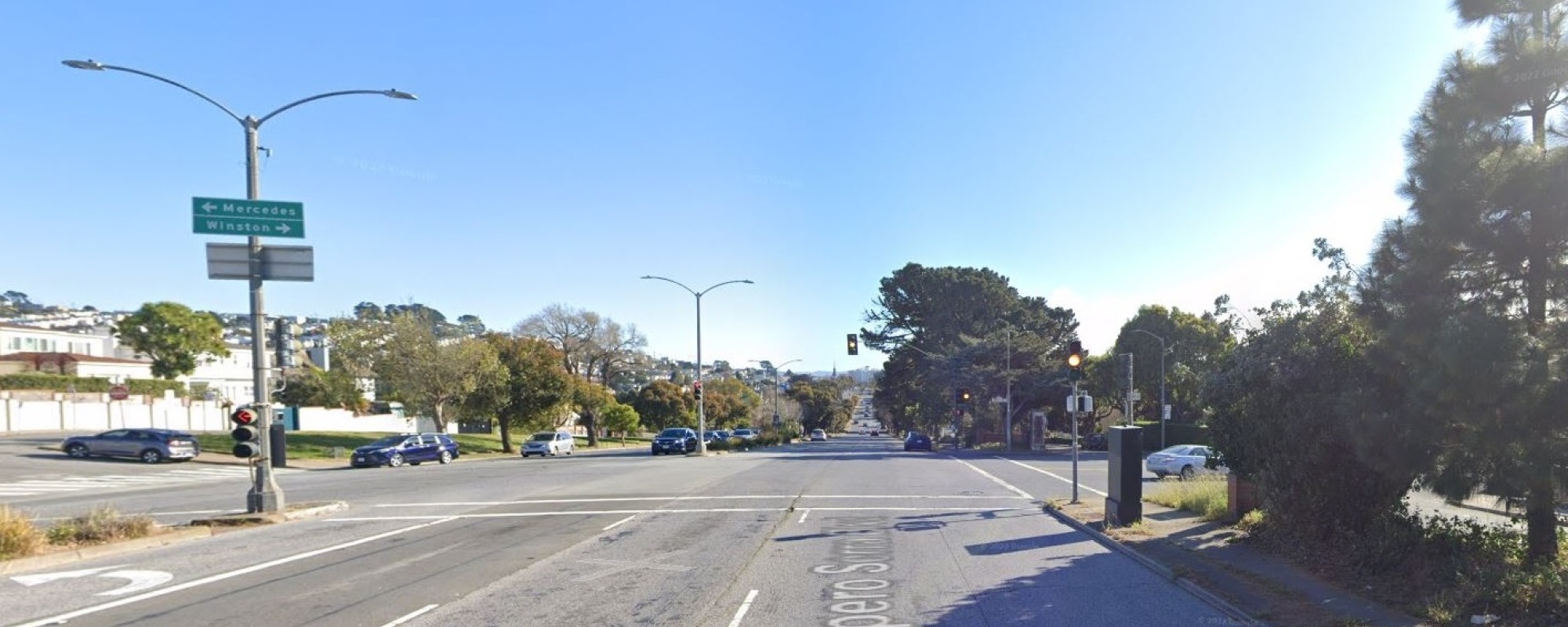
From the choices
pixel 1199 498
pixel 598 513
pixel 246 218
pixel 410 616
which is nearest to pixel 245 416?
pixel 246 218

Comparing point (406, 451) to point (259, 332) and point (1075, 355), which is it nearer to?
point (259, 332)

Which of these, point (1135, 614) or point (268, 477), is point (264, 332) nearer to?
point (268, 477)

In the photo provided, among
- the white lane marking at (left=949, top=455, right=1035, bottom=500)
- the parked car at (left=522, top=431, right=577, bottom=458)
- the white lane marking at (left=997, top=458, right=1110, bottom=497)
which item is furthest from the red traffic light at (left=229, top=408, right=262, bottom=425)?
the parked car at (left=522, top=431, right=577, bottom=458)

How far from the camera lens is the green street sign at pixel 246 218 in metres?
17.1

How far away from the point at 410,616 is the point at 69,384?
61862 millimetres

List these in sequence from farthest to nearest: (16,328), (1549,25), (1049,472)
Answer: (16,328), (1049,472), (1549,25)

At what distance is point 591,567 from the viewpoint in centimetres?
1191

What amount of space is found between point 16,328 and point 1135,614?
374 feet

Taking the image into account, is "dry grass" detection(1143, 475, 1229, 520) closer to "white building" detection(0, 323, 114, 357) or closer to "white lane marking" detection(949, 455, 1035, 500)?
"white lane marking" detection(949, 455, 1035, 500)

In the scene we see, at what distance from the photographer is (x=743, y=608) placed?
30.6 feet

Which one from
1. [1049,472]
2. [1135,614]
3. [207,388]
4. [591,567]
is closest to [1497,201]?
[1135,614]

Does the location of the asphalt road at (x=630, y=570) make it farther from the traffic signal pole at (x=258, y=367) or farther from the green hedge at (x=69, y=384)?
the green hedge at (x=69, y=384)

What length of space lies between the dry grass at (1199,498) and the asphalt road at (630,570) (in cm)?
241

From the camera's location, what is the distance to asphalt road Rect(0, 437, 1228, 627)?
29.9 ft
